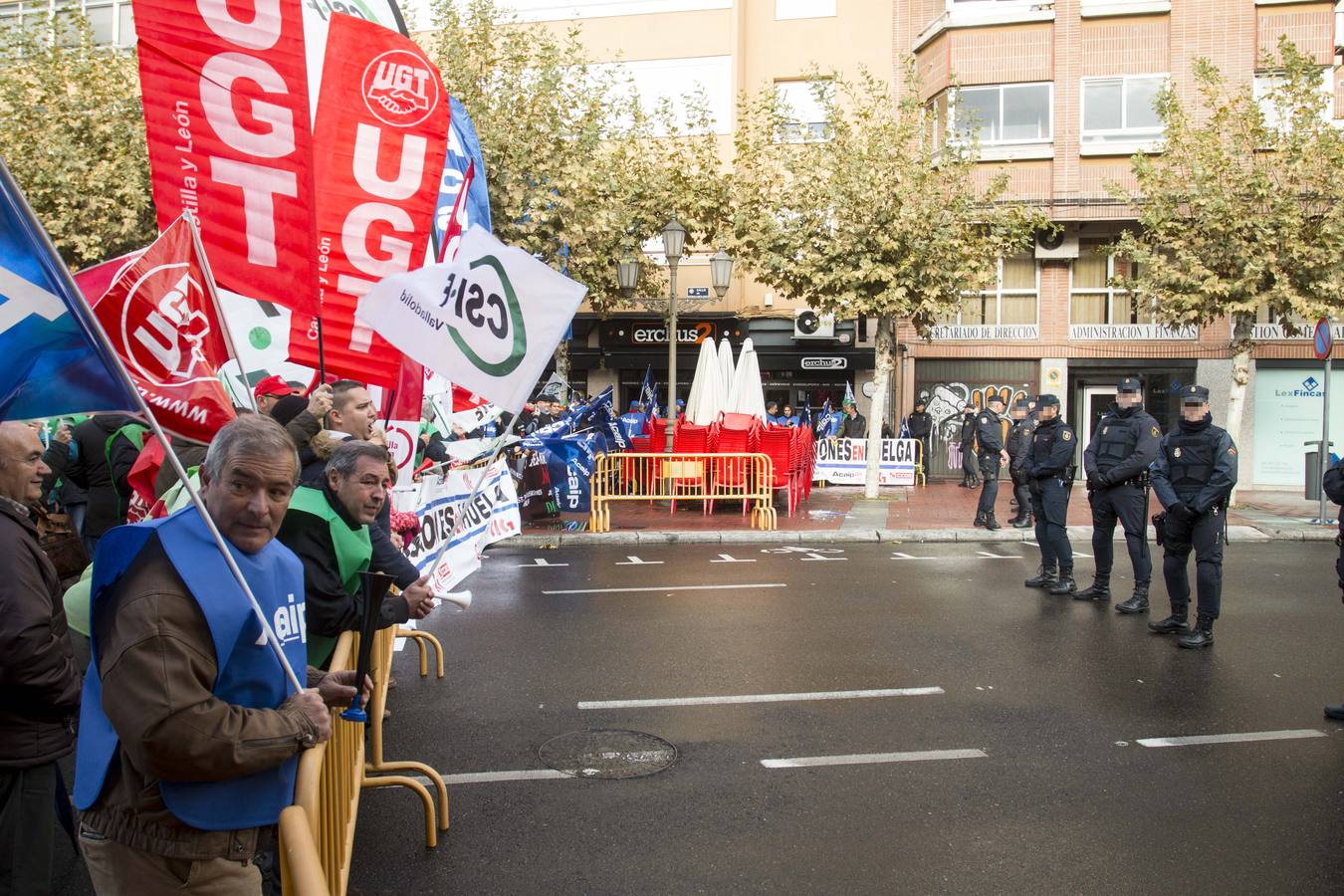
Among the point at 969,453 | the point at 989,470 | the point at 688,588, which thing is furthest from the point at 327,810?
the point at 969,453

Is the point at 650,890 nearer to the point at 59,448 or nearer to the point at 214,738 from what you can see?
the point at 214,738

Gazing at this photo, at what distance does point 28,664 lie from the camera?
2801 mm

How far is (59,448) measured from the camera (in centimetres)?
790

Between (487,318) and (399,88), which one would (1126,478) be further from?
(399,88)

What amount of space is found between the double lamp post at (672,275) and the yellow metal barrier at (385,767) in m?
10.9

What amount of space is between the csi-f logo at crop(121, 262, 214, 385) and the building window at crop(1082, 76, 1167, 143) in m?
22.7

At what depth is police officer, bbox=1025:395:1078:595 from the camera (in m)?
9.94

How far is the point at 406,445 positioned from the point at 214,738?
4241mm

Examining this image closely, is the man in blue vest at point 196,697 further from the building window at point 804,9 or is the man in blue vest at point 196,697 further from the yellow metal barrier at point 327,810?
the building window at point 804,9

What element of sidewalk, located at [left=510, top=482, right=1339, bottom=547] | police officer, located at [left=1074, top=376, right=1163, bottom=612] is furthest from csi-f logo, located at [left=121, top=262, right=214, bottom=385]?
sidewalk, located at [left=510, top=482, right=1339, bottom=547]

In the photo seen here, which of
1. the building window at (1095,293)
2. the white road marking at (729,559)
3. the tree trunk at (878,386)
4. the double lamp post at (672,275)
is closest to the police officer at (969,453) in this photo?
the tree trunk at (878,386)

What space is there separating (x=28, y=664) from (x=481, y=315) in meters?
2.45

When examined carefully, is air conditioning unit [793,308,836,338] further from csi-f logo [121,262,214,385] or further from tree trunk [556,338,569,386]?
csi-f logo [121,262,214,385]

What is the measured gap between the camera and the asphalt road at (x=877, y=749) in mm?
4105
